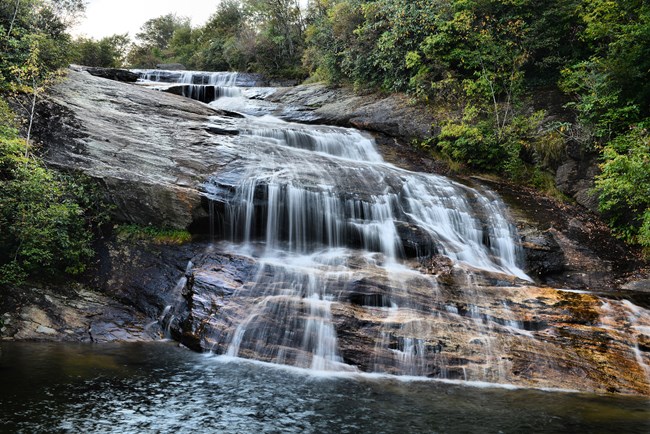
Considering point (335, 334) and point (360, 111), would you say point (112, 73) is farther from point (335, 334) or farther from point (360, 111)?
point (335, 334)

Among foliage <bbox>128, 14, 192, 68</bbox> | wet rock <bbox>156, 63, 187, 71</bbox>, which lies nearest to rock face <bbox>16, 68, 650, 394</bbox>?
wet rock <bbox>156, 63, 187, 71</bbox>

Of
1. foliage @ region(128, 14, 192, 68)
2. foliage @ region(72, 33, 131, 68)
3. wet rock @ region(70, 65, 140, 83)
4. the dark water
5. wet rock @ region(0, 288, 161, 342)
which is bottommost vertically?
the dark water

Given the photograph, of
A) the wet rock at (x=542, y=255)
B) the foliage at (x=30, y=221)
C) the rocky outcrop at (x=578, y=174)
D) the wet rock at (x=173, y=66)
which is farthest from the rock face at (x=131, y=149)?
the wet rock at (x=173, y=66)

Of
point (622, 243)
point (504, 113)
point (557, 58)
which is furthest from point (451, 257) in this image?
point (557, 58)

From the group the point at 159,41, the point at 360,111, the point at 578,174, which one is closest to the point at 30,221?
the point at 360,111

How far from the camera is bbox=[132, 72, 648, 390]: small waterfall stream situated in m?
6.94

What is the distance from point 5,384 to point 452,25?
50.7 feet

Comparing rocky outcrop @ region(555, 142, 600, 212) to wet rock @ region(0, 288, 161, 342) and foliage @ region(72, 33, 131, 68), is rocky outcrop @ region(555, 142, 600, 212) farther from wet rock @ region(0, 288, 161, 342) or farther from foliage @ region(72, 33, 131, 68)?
foliage @ region(72, 33, 131, 68)

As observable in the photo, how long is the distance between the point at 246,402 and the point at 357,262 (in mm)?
4224

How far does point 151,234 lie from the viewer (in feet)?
31.1

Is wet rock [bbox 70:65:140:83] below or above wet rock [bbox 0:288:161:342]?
above

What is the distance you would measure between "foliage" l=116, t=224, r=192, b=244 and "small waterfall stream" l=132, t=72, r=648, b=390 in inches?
31.6

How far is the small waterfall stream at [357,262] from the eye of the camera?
694 centimetres

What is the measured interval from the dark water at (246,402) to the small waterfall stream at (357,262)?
0.57 metres
